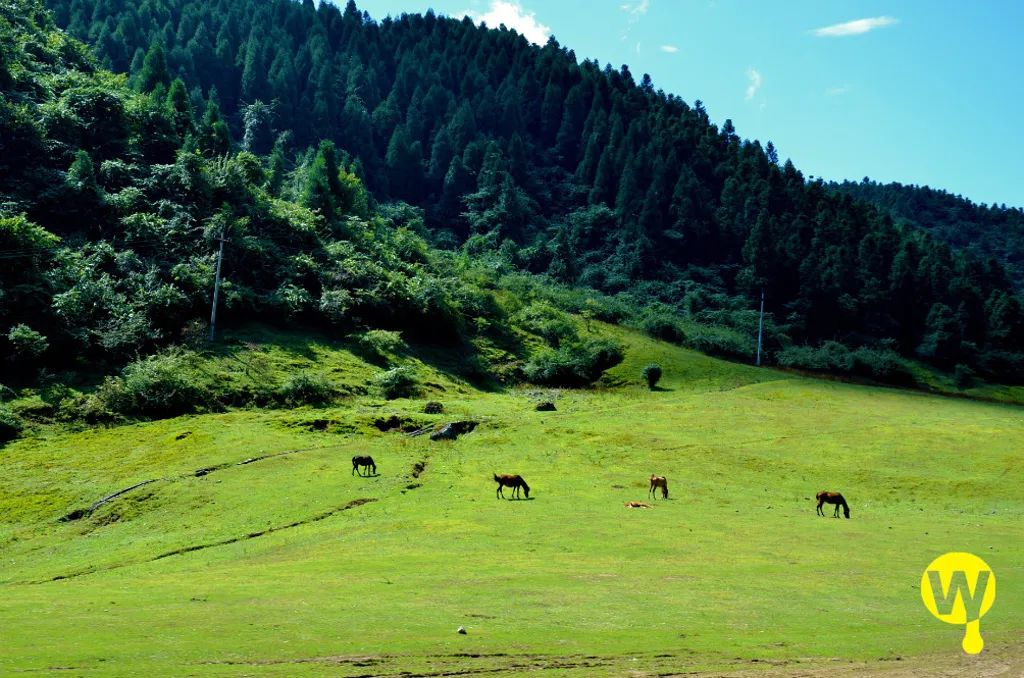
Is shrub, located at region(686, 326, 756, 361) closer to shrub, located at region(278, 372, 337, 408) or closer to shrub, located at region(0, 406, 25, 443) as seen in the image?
shrub, located at region(278, 372, 337, 408)

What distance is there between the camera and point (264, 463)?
49.8 metres

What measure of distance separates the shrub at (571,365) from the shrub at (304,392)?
28.3m

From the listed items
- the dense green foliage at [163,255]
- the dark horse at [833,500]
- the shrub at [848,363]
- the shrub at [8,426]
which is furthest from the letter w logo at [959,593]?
the shrub at [848,363]

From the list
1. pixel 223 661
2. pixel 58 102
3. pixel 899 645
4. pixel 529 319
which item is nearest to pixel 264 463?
pixel 223 661

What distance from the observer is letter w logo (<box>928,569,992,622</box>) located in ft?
74.0

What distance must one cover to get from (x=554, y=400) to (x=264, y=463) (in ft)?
122

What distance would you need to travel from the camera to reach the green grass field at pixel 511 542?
59.7 feet

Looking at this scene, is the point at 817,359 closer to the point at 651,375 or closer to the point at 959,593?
the point at 651,375

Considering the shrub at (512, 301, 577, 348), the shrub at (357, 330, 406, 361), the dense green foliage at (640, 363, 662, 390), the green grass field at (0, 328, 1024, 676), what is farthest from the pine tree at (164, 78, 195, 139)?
the dense green foliage at (640, 363, 662, 390)

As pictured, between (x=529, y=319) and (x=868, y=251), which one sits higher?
(x=868, y=251)

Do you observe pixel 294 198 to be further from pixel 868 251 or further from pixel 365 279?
pixel 868 251

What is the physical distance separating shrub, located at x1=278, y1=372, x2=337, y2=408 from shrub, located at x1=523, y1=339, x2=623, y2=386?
28.3m

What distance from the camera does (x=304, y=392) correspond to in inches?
2830

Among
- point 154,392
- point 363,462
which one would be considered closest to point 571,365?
point 154,392
